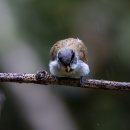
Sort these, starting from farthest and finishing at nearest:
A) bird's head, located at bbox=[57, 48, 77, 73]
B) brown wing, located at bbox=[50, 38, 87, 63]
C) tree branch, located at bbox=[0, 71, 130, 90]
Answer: brown wing, located at bbox=[50, 38, 87, 63]
bird's head, located at bbox=[57, 48, 77, 73]
tree branch, located at bbox=[0, 71, 130, 90]

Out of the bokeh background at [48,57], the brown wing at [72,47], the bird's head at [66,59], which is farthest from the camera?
the bokeh background at [48,57]

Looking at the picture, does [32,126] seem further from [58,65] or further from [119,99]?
[119,99]

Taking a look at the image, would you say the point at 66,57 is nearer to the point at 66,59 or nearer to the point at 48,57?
the point at 66,59

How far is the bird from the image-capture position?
478 centimetres

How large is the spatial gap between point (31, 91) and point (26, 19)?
2567mm

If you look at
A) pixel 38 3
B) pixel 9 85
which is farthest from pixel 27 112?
pixel 38 3

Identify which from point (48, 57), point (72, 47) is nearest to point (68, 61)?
point (72, 47)

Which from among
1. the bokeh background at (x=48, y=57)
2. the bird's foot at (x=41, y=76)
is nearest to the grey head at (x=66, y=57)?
the bird's foot at (x=41, y=76)

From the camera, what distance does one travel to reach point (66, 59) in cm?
479

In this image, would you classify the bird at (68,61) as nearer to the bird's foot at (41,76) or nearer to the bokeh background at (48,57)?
the bird's foot at (41,76)

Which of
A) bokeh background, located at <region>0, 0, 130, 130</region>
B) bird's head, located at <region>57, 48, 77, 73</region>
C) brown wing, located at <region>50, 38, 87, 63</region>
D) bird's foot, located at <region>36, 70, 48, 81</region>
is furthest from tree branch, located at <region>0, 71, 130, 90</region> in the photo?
bokeh background, located at <region>0, 0, 130, 130</region>

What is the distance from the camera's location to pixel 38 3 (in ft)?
29.7

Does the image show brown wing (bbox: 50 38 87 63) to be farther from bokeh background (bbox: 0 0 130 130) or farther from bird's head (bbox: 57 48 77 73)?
bokeh background (bbox: 0 0 130 130)

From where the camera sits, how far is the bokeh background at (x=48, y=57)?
6105mm
